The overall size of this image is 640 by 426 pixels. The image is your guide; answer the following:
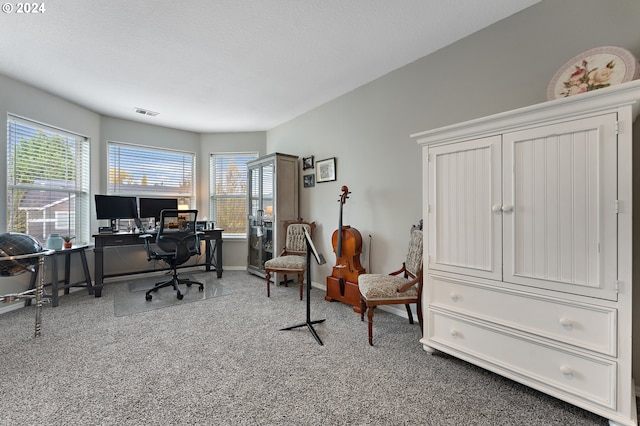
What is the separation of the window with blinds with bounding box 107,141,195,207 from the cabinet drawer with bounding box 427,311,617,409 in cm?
475

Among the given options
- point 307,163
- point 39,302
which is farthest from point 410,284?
point 39,302

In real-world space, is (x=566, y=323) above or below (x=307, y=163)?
below

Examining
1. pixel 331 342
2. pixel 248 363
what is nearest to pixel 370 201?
pixel 331 342

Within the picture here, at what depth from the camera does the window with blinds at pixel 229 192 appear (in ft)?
17.2

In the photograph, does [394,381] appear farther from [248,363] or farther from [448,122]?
[448,122]

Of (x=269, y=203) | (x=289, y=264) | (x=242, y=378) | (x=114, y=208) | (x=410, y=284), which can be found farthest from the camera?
(x=269, y=203)

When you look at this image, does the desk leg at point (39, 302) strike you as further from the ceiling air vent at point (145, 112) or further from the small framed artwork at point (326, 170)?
the small framed artwork at point (326, 170)

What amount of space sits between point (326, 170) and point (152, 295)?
111 inches

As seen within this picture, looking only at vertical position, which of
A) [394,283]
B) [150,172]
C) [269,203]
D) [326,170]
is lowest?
[394,283]

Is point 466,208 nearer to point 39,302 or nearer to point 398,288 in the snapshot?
point 398,288

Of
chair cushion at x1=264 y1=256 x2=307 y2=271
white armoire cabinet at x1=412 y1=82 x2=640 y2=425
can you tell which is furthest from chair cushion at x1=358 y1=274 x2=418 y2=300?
chair cushion at x1=264 y1=256 x2=307 y2=271

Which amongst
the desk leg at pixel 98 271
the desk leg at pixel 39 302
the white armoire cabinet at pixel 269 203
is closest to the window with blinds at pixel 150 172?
the desk leg at pixel 98 271

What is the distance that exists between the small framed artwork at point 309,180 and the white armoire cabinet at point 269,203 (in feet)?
0.55

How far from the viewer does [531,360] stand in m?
1.58
